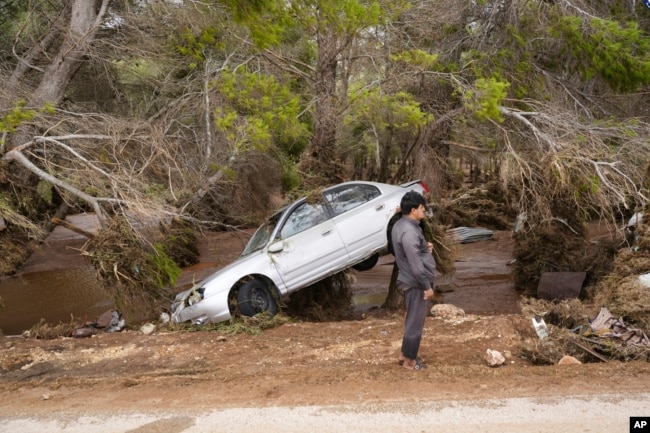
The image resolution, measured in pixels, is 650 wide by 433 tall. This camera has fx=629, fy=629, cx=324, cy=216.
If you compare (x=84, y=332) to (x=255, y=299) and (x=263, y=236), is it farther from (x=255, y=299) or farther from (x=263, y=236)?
(x=263, y=236)

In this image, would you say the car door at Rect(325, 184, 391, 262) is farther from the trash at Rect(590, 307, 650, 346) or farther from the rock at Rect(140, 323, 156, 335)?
the trash at Rect(590, 307, 650, 346)

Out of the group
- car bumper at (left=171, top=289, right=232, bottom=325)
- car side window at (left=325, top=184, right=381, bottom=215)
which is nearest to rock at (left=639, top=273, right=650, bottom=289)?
car side window at (left=325, top=184, right=381, bottom=215)

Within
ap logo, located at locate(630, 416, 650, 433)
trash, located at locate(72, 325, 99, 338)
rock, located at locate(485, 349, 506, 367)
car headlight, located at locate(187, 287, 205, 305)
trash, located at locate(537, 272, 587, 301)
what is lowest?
trash, located at locate(537, 272, 587, 301)

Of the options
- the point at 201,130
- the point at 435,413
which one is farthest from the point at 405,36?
the point at 435,413

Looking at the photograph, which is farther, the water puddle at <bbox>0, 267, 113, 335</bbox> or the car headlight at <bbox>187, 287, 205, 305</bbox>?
the water puddle at <bbox>0, 267, 113, 335</bbox>

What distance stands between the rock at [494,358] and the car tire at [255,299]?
12.6 feet

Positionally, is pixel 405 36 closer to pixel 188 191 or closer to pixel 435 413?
pixel 188 191

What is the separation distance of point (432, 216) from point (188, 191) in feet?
14.3

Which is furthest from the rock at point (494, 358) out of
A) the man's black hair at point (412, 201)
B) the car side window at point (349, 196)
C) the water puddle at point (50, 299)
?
the water puddle at point (50, 299)

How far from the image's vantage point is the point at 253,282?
945cm

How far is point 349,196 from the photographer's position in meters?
10.2

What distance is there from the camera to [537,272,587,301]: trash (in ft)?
34.4

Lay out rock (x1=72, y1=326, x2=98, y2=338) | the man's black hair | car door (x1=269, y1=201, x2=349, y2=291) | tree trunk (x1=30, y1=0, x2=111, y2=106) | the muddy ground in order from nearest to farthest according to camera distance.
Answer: the muddy ground → the man's black hair → car door (x1=269, y1=201, x2=349, y2=291) → rock (x1=72, y1=326, x2=98, y2=338) → tree trunk (x1=30, y1=0, x2=111, y2=106)

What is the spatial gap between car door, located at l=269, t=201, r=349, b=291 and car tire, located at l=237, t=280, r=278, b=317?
33cm
